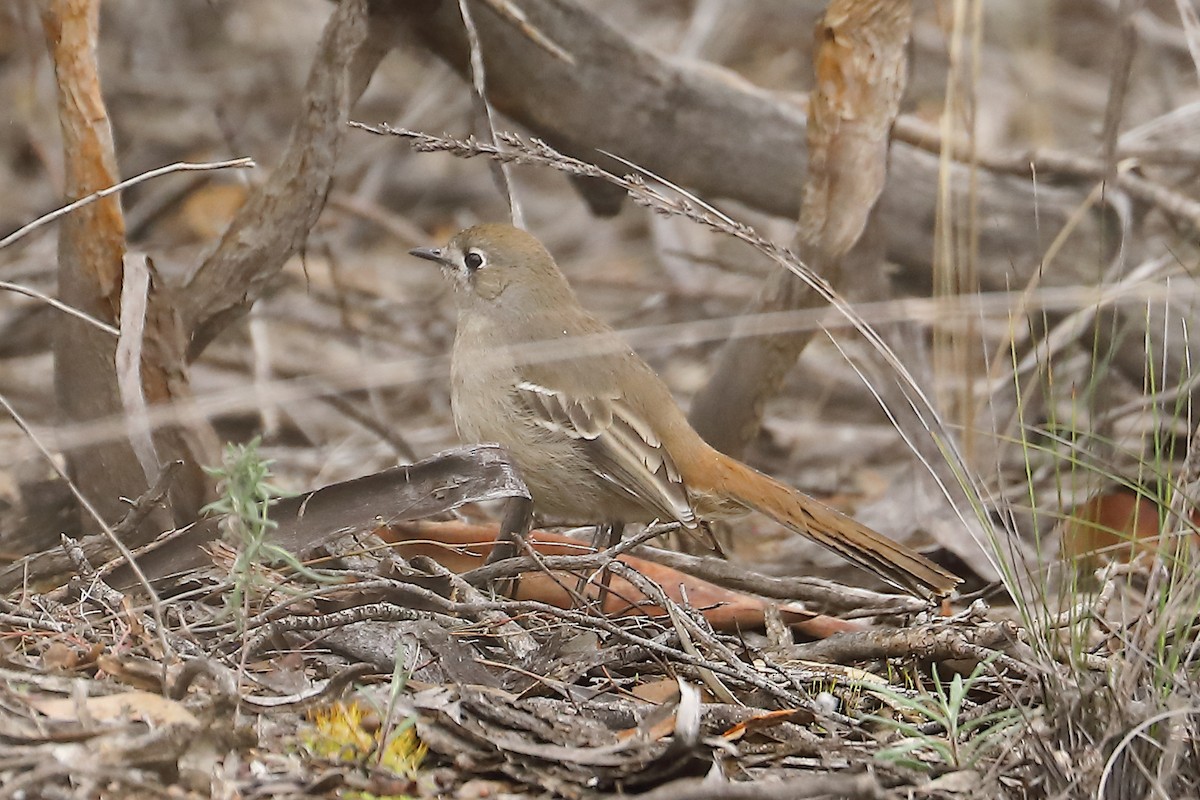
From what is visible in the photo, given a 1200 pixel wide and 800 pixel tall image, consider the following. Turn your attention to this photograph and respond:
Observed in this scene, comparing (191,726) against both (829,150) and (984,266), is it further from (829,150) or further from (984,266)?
(984,266)

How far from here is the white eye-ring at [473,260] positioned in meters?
4.88

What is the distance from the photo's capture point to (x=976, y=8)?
164 inches

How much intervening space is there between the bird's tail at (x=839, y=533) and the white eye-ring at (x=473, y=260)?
107 cm

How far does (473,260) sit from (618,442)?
919 mm

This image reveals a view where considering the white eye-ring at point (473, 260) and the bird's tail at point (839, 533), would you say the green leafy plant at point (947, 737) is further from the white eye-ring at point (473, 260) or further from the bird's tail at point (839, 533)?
the white eye-ring at point (473, 260)

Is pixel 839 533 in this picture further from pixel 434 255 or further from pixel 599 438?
pixel 434 255

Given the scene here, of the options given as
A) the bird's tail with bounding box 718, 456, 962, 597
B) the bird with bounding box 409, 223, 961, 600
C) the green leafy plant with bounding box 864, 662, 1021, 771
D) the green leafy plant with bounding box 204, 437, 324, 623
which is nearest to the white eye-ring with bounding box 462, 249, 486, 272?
the bird with bounding box 409, 223, 961, 600

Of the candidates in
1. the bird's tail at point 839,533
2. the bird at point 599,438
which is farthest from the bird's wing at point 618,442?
the bird's tail at point 839,533

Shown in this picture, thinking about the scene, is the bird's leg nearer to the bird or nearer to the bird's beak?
the bird

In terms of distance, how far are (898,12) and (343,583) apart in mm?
2219

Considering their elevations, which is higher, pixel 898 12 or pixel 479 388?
pixel 898 12

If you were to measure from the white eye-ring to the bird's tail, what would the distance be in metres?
1.07

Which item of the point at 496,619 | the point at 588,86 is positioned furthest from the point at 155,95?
the point at 496,619

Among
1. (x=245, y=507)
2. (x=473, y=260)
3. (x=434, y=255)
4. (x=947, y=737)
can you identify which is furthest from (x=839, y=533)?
(x=245, y=507)
